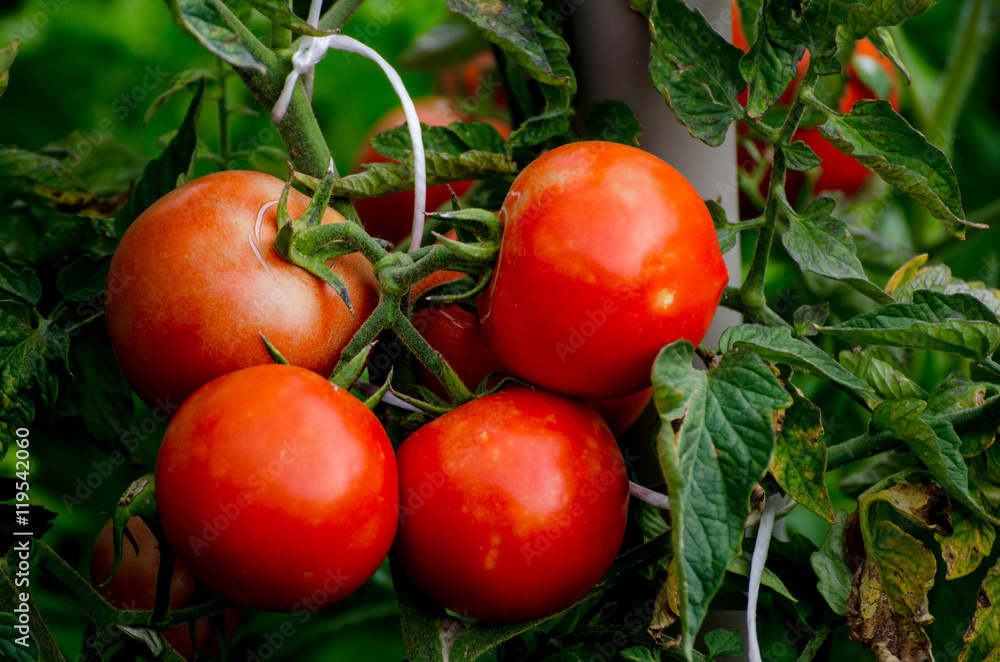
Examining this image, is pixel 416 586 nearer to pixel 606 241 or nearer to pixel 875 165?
pixel 606 241

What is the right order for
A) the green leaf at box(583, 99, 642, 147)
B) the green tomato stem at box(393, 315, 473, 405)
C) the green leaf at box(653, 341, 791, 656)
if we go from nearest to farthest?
the green leaf at box(653, 341, 791, 656)
the green tomato stem at box(393, 315, 473, 405)
the green leaf at box(583, 99, 642, 147)

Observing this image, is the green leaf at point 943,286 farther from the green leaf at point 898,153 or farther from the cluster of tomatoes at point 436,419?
the cluster of tomatoes at point 436,419

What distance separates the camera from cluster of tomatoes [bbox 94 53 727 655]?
369 mm

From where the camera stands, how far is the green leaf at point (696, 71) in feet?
1.51

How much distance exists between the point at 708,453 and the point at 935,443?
14 cm

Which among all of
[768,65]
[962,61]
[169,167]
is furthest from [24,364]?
[962,61]

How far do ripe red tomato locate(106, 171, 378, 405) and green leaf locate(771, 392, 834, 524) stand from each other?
0.25 meters

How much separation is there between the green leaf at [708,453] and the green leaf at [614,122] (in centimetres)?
22

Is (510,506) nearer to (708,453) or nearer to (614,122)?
(708,453)

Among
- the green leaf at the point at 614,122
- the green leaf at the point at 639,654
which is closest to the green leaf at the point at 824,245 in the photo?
the green leaf at the point at 614,122

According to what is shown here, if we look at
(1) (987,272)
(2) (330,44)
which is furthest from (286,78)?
(1) (987,272)

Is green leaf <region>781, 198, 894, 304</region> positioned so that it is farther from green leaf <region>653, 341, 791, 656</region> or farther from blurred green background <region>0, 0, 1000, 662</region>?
blurred green background <region>0, 0, 1000, 662</region>

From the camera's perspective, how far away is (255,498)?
0.36m

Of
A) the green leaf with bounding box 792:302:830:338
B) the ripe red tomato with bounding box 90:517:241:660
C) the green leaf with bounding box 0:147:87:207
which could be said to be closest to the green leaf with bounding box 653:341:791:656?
the green leaf with bounding box 792:302:830:338
